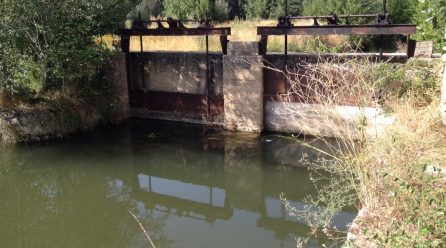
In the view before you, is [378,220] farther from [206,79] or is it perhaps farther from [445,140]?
[206,79]

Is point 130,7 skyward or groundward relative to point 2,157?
skyward

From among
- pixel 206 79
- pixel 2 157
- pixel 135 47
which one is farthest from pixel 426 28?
pixel 2 157

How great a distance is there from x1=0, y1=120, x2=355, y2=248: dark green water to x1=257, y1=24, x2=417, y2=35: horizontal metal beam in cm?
270

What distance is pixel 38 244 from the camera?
6895mm

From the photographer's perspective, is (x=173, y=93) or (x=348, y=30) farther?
(x=173, y=93)

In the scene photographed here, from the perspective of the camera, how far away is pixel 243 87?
11.6m

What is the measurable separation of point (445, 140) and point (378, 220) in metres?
1.94

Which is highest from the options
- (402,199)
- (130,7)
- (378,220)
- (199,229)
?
(130,7)

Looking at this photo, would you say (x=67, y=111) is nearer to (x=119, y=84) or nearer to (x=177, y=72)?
(x=119, y=84)

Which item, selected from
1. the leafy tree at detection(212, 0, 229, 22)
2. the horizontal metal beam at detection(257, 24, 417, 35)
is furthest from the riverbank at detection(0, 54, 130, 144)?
the leafy tree at detection(212, 0, 229, 22)

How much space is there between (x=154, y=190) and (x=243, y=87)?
3.88 m

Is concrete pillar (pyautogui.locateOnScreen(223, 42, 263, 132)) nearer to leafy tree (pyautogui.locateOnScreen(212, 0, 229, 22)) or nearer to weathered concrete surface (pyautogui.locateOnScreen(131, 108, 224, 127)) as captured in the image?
weathered concrete surface (pyautogui.locateOnScreen(131, 108, 224, 127))

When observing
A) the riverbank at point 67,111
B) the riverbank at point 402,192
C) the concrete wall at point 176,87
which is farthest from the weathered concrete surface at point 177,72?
the riverbank at point 402,192

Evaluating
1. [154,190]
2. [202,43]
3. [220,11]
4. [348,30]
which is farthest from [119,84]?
[220,11]
